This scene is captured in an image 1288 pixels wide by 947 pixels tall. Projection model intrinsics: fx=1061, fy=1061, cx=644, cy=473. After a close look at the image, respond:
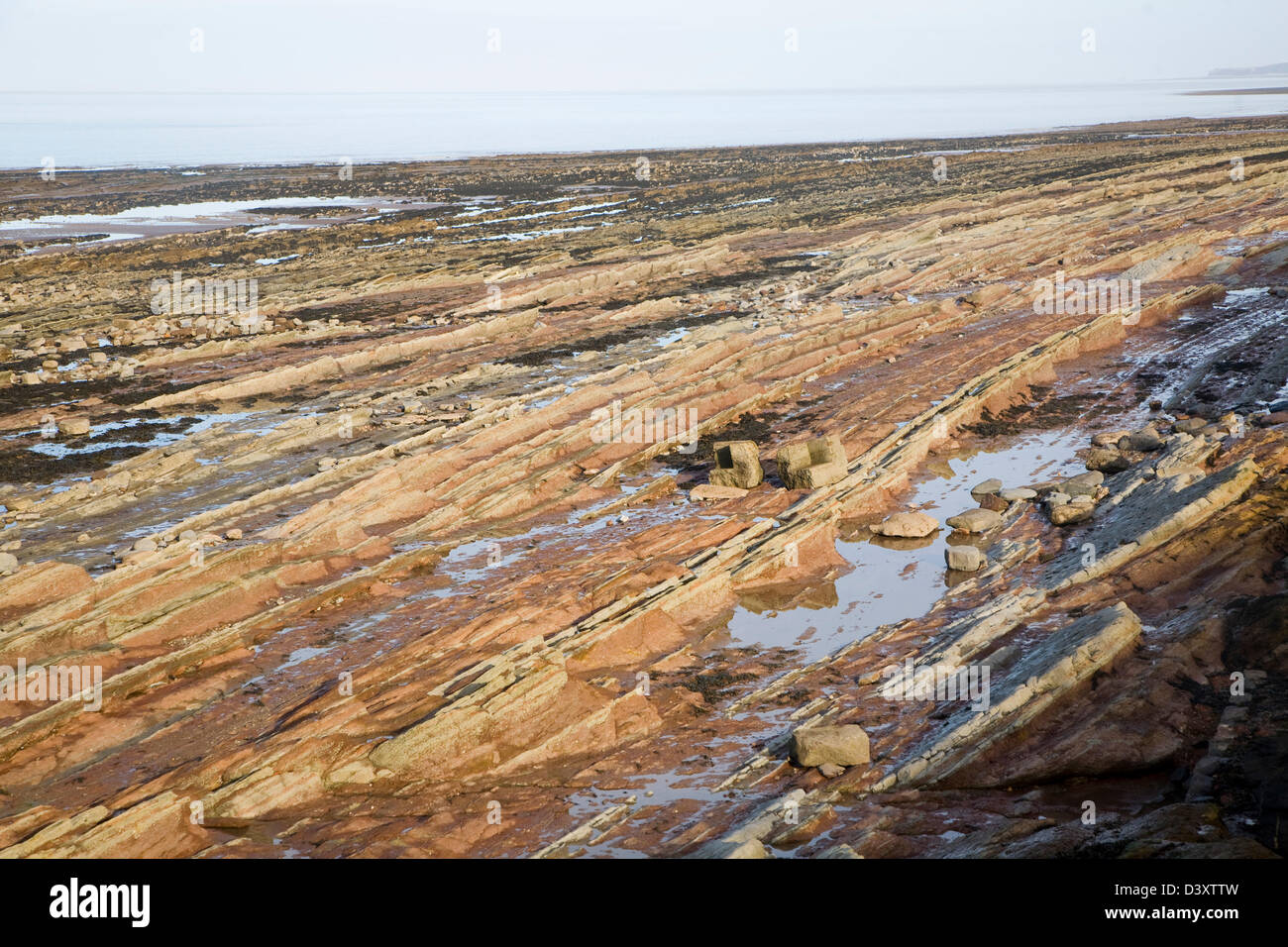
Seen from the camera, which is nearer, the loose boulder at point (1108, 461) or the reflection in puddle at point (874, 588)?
the reflection in puddle at point (874, 588)

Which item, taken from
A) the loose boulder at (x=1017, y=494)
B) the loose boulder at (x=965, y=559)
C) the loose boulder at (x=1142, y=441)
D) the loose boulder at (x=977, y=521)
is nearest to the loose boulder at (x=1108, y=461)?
the loose boulder at (x=1142, y=441)

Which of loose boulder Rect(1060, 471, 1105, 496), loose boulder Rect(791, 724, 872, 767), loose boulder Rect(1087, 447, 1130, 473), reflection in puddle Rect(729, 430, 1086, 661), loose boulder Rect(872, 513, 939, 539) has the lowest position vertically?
loose boulder Rect(791, 724, 872, 767)

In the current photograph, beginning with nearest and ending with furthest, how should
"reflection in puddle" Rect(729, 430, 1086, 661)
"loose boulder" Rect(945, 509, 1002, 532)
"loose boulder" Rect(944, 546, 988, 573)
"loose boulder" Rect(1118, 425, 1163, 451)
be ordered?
"reflection in puddle" Rect(729, 430, 1086, 661) < "loose boulder" Rect(944, 546, 988, 573) < "loose boulder" Rect(945, 509, 1002, 532) < "loose boulder" Rect(1118, 425, 1163, 451)

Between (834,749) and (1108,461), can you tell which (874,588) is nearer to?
(834,749)

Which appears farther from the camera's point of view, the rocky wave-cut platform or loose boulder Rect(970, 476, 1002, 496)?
loose boulder Rect(970, 476, 1002, 496)

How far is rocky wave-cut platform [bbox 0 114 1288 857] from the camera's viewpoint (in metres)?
10.7

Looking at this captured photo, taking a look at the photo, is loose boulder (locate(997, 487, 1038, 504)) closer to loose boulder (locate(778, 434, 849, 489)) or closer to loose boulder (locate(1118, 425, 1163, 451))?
loose boulder (locate(1118, 425, 1163, 451))

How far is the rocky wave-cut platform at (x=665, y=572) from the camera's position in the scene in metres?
10.7

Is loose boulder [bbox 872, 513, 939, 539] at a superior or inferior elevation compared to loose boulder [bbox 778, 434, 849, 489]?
inferior

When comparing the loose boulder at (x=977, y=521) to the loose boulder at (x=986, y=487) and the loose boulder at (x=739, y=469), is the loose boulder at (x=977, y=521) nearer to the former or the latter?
the loose boulder at (x=986, y=487)

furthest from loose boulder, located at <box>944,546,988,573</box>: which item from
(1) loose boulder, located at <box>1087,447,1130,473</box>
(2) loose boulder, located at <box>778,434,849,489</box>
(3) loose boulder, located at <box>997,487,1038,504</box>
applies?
(1) loose boulder, located at <box>1087,447,1130,473</box>
